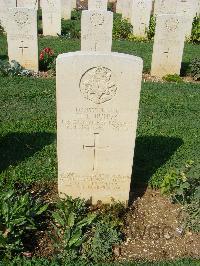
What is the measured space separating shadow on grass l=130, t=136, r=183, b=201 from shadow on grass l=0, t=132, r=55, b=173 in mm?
1572

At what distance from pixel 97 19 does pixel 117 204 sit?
7.32 m

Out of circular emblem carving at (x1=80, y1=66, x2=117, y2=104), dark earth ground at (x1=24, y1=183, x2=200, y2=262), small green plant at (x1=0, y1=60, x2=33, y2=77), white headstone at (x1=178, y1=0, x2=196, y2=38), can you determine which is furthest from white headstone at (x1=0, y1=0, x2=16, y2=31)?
circular emblem carving at (x1=80, y1=66, x2=117, y2=104)

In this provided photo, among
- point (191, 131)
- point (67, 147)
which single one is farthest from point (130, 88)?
point (191, 131)

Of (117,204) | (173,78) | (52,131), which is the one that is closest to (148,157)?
(117,204)

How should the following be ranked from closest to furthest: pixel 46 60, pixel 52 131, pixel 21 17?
1. pixel 52 131
2. pixel 21 17
3. pixel 46 60

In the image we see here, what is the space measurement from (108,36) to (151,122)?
4637mm

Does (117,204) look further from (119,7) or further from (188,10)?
(119,7)

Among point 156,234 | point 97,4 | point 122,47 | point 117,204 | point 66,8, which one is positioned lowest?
point 156,234

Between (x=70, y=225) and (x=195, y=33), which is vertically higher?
(x=195, y=33)

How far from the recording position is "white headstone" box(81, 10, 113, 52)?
1097 centimetres

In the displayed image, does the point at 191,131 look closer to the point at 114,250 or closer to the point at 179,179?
the point at 179,179

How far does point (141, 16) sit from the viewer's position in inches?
636

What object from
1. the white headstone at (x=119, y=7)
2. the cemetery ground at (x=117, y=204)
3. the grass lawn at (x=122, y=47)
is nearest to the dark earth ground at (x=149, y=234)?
the cemetery ground at (x=117, y=204)

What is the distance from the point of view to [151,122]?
7.54 m
